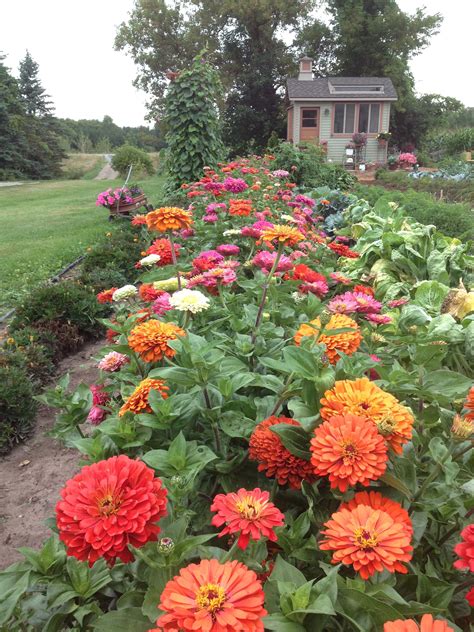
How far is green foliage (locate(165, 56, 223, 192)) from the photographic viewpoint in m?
7.88

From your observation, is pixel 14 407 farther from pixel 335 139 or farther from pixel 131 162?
pixel 335 139

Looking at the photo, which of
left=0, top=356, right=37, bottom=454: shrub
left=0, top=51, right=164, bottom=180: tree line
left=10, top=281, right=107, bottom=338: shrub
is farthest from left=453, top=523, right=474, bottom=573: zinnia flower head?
left=0, top=51, right=164, bottom=180: tree line

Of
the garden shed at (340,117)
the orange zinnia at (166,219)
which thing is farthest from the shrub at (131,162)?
the orange zinnia at (166,219)

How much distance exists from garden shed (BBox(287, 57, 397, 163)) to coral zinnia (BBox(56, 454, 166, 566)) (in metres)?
20.1

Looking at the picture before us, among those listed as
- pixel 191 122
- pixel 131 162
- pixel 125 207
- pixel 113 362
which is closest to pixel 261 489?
pixel 113 362

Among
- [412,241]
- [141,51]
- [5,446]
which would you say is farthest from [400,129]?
[5,446]

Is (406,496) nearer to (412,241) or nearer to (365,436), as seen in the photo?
(365,436)

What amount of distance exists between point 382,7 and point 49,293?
25675 millimetres

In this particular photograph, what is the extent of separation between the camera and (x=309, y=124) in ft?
65.0

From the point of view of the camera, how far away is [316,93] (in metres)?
19.3

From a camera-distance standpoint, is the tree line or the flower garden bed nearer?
the flower garden bed

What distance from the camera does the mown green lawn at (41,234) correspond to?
19.5ft

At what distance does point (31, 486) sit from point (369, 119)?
20.7m

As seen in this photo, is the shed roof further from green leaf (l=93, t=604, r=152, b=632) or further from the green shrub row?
green leaf (l=93, t=604, r=152, b=632)
